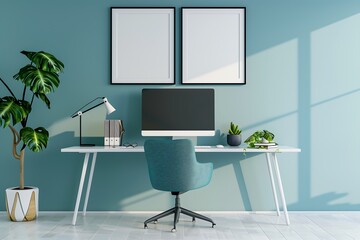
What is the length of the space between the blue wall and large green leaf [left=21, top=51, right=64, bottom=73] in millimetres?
379

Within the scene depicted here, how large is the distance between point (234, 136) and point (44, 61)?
1.82m

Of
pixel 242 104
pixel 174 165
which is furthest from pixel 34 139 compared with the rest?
pixel 242 104

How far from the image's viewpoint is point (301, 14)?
462 cm

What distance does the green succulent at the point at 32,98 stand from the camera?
4.07m

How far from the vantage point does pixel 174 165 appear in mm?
3750

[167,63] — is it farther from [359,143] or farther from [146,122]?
[359,143]

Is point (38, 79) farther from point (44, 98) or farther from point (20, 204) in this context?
point (20, 204)

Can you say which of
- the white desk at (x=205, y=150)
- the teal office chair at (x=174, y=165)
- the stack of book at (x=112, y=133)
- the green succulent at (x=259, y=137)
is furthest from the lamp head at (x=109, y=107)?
the green succulent at (x=259, y=137)

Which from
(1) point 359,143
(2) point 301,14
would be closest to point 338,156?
(1) point 359,143

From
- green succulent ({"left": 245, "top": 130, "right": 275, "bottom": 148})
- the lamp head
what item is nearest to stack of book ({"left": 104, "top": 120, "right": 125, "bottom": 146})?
the lamp head

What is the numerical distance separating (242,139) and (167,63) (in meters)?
1.03

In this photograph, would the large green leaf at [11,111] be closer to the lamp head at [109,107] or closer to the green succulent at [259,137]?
the lamp head at [109,107]

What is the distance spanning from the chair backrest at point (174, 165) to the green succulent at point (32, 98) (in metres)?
1.03

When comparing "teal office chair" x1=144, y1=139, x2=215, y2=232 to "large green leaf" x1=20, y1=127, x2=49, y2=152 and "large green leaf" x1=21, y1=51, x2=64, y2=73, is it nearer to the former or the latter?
"large green leaf" x1=20, y1=127, x2=49, y2=152
